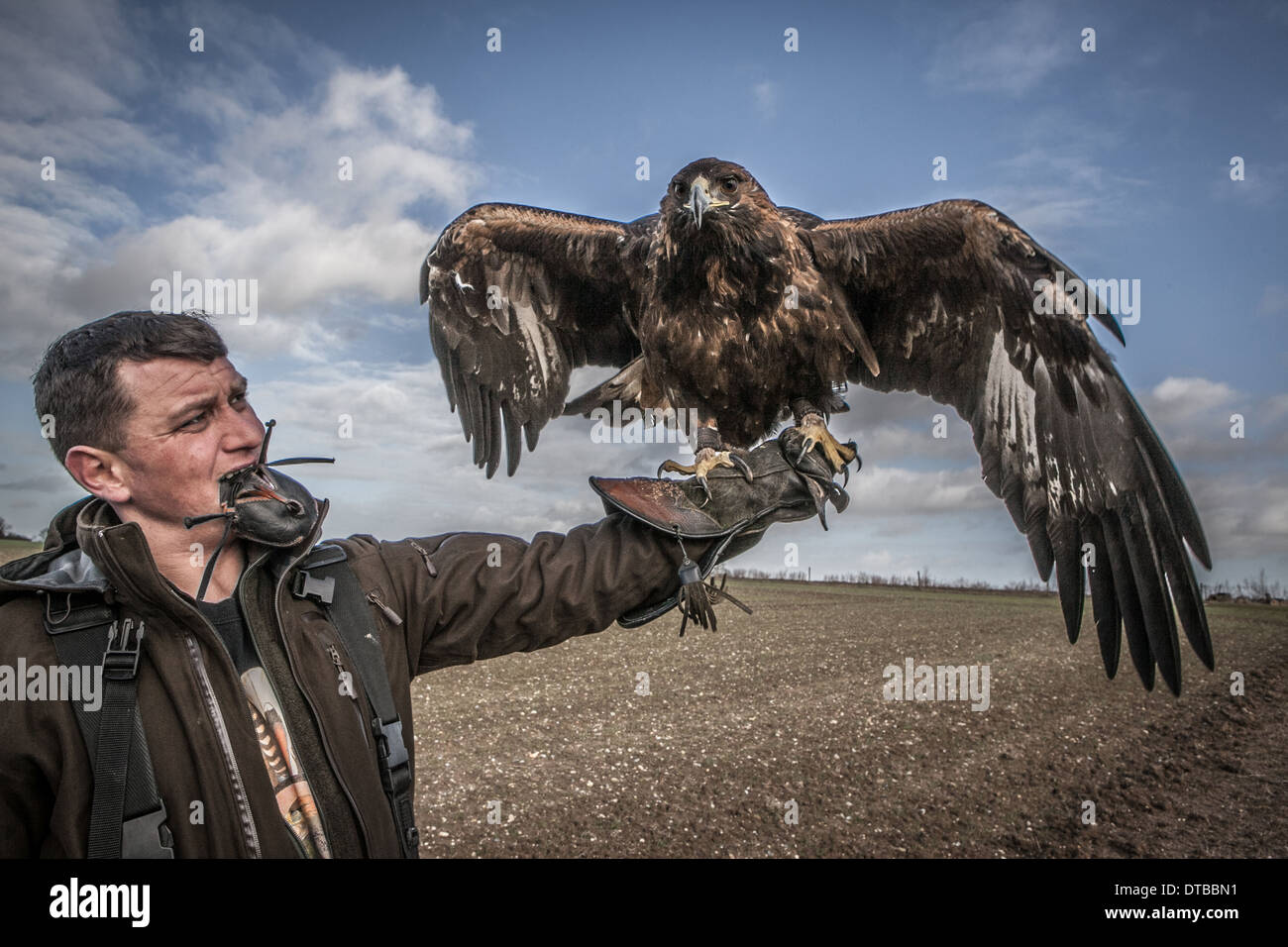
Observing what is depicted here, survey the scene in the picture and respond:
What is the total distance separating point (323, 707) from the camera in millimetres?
1906

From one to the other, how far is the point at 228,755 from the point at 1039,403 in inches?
141

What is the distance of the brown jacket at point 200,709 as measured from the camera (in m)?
1.70

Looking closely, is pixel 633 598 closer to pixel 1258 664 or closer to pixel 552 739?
pixel 552 739

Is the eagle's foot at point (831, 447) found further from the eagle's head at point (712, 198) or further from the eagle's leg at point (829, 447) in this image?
the eagle's head at point (712, 198)

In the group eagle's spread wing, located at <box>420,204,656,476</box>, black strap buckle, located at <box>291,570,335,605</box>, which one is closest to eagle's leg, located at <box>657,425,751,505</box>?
eagle's spread wing, located at <box>420,204,656,476</box>

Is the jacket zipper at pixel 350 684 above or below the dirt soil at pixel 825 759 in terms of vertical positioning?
above

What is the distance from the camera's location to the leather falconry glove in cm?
238

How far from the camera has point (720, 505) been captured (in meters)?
2.57

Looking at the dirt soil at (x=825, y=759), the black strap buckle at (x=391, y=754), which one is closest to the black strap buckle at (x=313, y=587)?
the black strap buckle at (x=391, y=754)

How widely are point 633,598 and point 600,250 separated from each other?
2.45 metres

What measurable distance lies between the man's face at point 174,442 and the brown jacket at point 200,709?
0.13 metres

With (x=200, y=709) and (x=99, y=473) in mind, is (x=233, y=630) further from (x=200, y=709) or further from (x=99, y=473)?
(x=99, y=473)

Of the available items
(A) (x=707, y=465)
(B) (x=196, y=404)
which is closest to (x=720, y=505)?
(A) (x=707, y=465)
